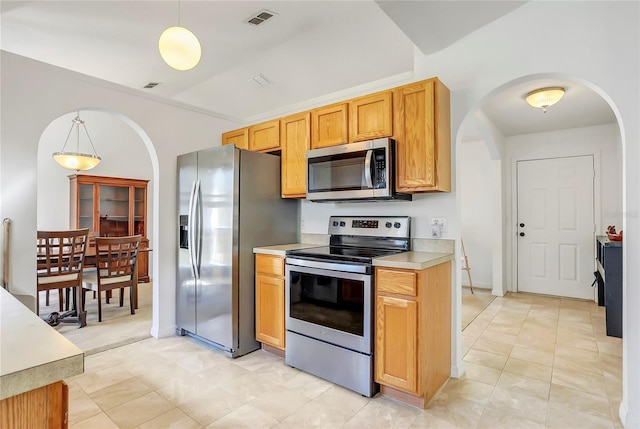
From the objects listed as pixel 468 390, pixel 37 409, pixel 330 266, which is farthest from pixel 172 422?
pixel 468 390

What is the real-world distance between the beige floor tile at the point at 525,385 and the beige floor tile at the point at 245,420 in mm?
1690

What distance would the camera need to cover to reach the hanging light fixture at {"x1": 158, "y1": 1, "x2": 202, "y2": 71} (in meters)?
2.26

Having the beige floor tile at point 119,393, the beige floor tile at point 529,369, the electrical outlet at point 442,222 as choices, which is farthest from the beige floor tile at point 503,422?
the beige floor tile at point 119,393

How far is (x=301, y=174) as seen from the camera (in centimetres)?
305

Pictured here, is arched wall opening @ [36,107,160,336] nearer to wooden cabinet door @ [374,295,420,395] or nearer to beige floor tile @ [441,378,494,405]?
wooden cabinet door @ [374,295,420,395]

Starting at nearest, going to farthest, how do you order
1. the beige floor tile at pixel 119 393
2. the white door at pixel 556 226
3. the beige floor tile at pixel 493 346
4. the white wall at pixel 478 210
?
the beige floor tile at pixel 119 393 < the beige floor tile at pixel 493 346 < the white door at pixel 556 226 < the white wall at pixel 478 210

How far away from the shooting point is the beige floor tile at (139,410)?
195 centimetres

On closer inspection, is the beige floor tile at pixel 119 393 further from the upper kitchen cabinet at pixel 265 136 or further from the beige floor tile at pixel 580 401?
the beige floor tile at pixel 580 401

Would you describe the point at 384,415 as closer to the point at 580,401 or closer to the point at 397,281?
the point at 397,281

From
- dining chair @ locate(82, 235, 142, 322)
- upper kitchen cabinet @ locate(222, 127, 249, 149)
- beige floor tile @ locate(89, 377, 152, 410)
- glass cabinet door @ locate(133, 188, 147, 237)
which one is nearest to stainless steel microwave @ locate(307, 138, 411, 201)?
upper kitchen cabinet @ locate(222, 127, 249, 149)

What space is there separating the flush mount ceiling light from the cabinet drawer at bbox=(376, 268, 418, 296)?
8.73 feet

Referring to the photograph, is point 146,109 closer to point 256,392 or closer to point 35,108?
point 35,108

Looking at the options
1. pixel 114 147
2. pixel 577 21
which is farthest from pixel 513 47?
pixel 114 147

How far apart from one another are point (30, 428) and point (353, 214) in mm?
2589
